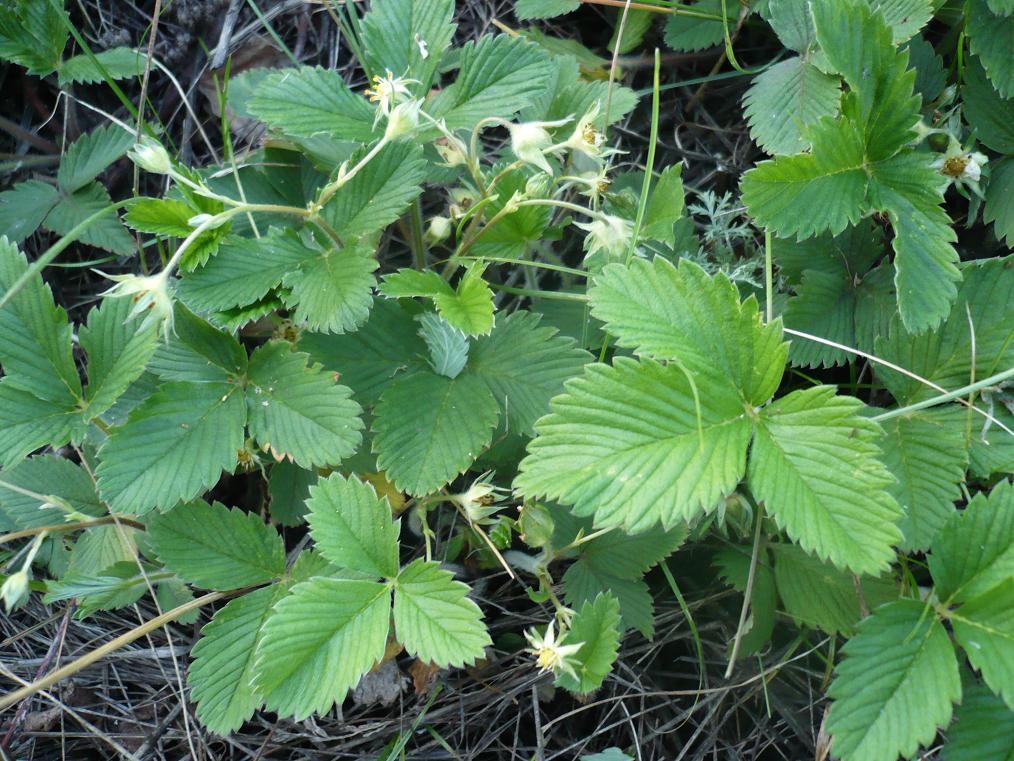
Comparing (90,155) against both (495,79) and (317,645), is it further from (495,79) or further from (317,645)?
(317,645)

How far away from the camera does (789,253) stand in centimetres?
178

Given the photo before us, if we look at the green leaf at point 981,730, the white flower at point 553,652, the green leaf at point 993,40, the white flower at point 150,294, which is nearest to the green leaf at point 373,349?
the white flower at point 150,294

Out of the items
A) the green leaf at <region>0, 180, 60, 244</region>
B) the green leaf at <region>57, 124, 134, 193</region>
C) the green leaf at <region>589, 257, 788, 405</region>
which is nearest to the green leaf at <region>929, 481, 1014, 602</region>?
the green leaf at <region>589, 257, 788, 405</region>

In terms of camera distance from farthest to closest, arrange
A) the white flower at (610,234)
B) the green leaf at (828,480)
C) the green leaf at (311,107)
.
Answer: the green leaf at (311,107)
the white flower at (610,234)
the green leaf at (828,480)

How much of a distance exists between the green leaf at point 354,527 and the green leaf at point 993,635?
0.94 m

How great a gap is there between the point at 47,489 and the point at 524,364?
1078mm

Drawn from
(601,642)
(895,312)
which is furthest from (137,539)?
(895,312)

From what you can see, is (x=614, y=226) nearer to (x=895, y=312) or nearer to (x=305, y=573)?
(x=895, y=312)

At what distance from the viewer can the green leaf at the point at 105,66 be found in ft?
7.02

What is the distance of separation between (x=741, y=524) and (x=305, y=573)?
86cm

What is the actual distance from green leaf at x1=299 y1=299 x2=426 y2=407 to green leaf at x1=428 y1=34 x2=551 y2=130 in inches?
16.2

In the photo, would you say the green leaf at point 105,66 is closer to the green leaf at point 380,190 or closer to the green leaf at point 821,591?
the green leaf at point 380,190

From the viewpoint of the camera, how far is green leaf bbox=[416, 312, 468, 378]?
1.61m

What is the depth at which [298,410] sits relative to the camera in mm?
1568
